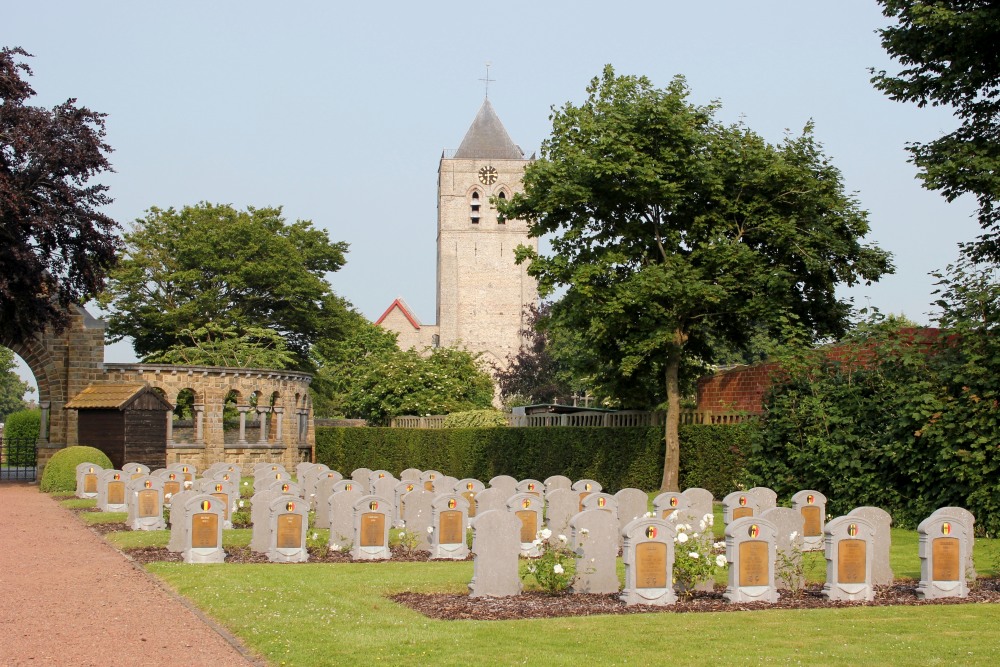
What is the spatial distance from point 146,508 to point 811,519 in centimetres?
1174

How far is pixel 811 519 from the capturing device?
665 inches

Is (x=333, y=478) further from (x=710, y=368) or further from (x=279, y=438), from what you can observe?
(x=279, y=438)

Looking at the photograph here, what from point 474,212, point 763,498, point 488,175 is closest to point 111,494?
point 763,498

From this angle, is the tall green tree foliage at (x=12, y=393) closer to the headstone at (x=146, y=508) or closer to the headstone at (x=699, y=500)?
the headstone at (x=146, y=508)

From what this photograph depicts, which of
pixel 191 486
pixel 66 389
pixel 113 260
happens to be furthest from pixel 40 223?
pixel 191 486

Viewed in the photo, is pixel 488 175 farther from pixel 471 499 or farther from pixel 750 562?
pixel 750 562

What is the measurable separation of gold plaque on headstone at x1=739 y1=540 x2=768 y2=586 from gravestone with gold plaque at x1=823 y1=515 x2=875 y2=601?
2.43 feet

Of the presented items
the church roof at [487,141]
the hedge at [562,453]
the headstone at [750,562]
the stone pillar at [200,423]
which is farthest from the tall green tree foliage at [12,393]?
the headstone at [750,562]

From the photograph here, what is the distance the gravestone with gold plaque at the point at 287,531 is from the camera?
15727mm

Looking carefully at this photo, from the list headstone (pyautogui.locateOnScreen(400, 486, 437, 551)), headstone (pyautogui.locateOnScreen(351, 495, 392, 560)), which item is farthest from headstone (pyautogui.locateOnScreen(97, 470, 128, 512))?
headstone (pyautogui.locateOnScreen(351, 495, 392, 560))

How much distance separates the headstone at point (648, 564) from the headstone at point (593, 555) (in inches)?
28.7

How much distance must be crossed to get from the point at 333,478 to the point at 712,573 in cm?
1106

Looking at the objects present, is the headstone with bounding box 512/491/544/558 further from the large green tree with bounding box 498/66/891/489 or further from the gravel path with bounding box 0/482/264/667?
the large green tree with bounding box 498/66/891/489

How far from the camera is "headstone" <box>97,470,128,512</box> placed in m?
24.1
